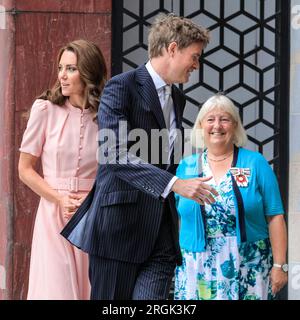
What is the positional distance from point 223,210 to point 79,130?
1.07m

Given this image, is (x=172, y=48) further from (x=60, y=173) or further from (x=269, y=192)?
(x=269, y=192)

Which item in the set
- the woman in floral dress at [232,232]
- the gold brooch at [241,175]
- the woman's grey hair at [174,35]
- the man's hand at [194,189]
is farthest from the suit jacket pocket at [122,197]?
the gold brooch at [241,175]

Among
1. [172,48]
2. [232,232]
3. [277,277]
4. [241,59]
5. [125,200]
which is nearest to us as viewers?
[125,200]

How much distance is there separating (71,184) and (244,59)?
275 cm

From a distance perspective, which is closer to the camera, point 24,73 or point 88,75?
point 88,75

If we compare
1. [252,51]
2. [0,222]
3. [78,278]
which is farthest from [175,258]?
[252,51]

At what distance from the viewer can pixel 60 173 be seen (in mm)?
6965

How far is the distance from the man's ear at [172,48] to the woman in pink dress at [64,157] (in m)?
0.71

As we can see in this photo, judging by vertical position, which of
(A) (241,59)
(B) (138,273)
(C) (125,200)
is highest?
(A) (241,59)

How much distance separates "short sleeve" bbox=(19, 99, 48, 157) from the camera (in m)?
6.97

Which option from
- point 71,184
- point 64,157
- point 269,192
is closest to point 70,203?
point 71,184

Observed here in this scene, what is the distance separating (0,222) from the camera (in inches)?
345

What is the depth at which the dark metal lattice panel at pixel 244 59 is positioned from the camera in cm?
911
